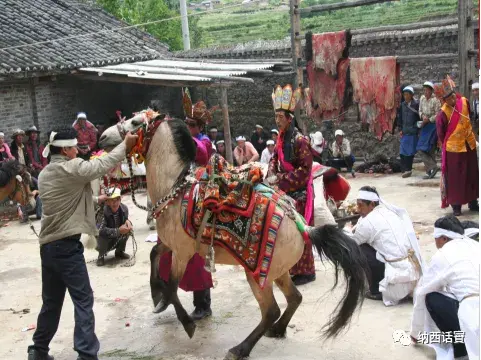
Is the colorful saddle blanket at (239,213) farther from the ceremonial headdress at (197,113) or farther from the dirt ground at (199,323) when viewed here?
the ceremonial headdress at (197,113)

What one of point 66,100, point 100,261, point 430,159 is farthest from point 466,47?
point 66,100

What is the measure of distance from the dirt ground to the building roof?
6.98 meters

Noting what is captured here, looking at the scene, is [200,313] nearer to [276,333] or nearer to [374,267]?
[276,333]

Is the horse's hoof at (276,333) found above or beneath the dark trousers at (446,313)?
beneath

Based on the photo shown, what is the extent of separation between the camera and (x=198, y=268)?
6590 mm

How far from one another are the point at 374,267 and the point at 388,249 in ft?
0.84

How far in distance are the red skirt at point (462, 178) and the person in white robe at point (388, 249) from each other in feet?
11.5

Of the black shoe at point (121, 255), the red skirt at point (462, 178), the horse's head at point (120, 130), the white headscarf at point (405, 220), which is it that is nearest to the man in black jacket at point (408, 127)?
the red skirt at point (462, 178)

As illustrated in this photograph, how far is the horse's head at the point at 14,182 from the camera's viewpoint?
20.9ft

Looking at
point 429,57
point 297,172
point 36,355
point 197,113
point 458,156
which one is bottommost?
point 36,355

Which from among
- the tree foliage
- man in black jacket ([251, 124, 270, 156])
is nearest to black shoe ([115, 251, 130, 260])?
man in black jacket ([251, 124, 270, 156])

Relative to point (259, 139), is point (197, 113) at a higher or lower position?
higher

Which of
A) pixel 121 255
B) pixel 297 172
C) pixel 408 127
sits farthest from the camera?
pixel 408 127

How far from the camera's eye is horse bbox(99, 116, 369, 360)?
5.74 metres
